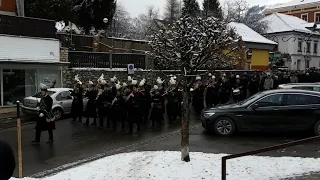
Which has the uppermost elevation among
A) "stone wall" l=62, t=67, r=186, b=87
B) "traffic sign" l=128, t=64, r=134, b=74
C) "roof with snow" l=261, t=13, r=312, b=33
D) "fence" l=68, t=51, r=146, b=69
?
"roof with snow" l=261, t=13, r=312, b=33

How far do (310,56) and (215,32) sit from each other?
5623cm

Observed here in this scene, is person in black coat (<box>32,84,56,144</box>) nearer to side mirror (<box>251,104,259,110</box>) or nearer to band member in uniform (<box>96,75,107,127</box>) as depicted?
band member in uniform (<box>96,75,107,127</box>)

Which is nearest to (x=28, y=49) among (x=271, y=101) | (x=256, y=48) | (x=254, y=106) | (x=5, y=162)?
(x=254, y=106)

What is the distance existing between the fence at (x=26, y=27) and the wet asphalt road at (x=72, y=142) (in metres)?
6.48

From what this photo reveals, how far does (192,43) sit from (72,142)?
5876 mm

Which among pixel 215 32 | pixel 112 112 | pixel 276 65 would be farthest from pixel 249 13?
pixel 215 32

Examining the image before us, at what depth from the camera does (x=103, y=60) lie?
2508 cm

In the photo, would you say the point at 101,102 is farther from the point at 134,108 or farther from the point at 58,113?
the point at 58,113

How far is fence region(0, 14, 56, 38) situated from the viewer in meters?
A: 20.3

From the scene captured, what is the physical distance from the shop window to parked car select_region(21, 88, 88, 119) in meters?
2.70

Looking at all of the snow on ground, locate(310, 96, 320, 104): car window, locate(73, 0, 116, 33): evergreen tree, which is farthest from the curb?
locate(73, 0, 116, 33): evergreen tree

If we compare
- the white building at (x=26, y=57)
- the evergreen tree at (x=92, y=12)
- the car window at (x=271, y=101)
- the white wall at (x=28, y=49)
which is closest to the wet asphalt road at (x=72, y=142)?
the car window at (x=271, y=101)

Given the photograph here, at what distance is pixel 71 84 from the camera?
896 inches

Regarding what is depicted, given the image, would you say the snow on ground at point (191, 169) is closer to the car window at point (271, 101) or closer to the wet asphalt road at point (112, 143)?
the wet asphalt road at point (112, 143)
